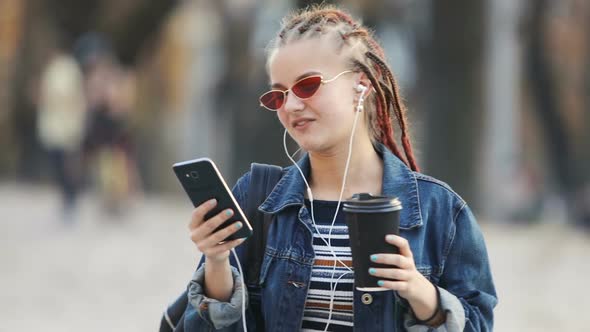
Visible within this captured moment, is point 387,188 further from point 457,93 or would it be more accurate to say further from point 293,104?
point 457,93

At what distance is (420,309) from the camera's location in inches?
91.4

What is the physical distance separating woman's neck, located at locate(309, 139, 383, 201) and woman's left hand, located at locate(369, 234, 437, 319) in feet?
1.06

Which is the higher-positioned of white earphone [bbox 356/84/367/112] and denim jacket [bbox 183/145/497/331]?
white earphone [bbox 356/84/367/112]

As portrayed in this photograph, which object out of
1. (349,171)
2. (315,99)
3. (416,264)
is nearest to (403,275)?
(416,264)

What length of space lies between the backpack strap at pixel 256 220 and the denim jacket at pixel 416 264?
23 millimetres

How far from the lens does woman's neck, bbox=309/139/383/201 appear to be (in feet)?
8.39

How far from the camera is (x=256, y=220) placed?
8.44ft

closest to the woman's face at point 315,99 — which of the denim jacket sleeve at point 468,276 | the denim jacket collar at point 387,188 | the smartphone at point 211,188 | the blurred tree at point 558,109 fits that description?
the denim jacket collar at point 387,188

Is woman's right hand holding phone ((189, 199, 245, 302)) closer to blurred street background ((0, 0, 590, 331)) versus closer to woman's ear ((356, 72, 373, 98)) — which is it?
woman's ear ((356, 72, 373, 98))

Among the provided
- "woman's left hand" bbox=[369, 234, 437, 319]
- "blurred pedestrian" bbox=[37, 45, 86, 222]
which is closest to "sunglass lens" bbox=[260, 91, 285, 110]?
"woman's left hand" bbox=[369, 234, 437, 319]

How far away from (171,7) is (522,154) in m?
12.2

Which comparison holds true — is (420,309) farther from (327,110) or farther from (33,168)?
(33,168)

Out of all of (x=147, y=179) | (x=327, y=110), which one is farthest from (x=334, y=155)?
(x=147, y=179)

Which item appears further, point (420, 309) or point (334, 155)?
point (334, 155)
